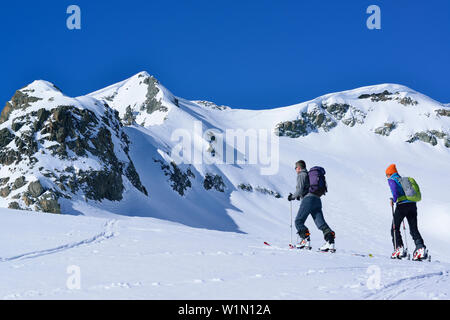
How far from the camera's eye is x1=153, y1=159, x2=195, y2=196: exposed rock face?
62438 millimetres

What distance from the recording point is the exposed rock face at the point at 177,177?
6244 cm

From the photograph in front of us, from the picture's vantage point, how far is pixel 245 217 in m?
61.5

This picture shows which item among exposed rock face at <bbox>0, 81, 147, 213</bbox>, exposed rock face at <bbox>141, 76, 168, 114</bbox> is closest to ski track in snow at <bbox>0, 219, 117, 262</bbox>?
exposed rock face at <bbox>0, 81, 147, 213</bbox>

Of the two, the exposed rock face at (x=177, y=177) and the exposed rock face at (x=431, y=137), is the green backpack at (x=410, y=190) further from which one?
the exposed rock face at (x=431, y=137)

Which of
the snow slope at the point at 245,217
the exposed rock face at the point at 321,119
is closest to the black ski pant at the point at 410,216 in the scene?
the snow slope at the point at 245,217

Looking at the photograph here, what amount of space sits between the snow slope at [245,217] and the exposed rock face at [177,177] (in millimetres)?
313

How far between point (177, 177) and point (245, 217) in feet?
37.8

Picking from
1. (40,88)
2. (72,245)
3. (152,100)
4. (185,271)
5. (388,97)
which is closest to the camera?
(185,271)

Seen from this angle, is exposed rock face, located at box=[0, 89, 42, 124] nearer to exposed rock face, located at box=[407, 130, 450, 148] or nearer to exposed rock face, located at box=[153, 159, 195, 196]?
exposed rock face, located at box=[153, 159, 195, 196]

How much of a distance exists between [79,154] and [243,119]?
71.8 meters

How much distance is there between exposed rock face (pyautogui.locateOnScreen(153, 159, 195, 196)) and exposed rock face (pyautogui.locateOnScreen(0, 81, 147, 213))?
666 centimetres

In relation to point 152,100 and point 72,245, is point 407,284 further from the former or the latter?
point 152,100

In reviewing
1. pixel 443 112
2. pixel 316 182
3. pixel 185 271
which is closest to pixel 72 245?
pixel 185 271
